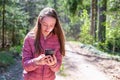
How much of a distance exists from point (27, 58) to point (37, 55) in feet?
0.40

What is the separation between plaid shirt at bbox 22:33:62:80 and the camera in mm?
3080

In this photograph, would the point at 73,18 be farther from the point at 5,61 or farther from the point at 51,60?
the point at 51,60

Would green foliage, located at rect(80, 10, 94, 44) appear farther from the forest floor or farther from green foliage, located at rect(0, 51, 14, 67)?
green foliage, located at rect(0, 51, 14, 67)

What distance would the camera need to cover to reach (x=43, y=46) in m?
3.21

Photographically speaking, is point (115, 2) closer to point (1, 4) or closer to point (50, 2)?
point (1, 4)

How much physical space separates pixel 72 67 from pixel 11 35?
14.8 m

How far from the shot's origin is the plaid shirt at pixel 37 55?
10.1 feet

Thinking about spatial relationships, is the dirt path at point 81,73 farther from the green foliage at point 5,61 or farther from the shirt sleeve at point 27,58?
the shirt sleeve at point 27,58

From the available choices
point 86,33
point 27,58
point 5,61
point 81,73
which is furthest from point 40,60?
point 86,33

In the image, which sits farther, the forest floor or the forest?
the forest

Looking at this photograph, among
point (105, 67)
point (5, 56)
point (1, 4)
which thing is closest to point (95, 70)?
point (105, 67)

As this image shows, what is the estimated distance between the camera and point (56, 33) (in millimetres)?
3260

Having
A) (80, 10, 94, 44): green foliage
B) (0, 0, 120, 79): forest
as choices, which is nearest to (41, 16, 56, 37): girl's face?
(0, 0, 120, 79): forest

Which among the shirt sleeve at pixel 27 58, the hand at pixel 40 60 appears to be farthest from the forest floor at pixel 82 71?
the hand at pixel 40 60
